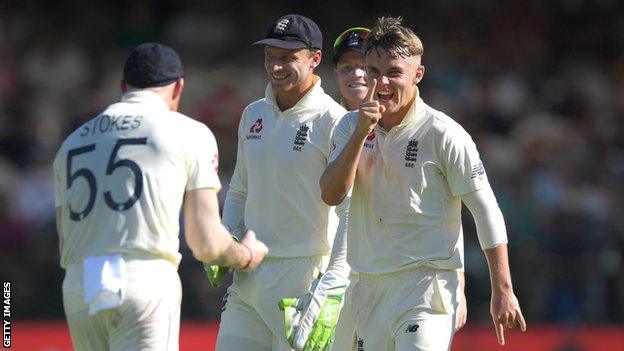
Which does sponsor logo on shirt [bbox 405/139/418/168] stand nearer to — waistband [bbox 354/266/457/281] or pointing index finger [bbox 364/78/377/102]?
pointing index finger [bbox 364/78/377/102]

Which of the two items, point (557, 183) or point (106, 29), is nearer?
point (557, 183)

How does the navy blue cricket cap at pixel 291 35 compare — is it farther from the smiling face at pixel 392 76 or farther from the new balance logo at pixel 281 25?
the smiling face at pixel 392 76

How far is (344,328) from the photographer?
7336 millimetres

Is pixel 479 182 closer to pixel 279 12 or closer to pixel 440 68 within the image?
pixel 440 68

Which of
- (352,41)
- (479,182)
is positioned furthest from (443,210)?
(352,41)

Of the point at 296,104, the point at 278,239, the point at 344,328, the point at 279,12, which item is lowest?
the point at 344,328

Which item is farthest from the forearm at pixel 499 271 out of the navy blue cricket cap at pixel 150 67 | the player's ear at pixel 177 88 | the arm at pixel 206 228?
the navy blue cricket cap at pixel 150 67

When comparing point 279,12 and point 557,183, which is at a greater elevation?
point 279,12

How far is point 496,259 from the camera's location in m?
6.49

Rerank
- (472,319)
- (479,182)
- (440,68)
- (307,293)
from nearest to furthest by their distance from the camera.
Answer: (479,182) < (307,293) < (472,319) < (440,68)

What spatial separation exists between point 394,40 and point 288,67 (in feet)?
3.04

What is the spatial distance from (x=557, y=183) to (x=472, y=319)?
248 cm

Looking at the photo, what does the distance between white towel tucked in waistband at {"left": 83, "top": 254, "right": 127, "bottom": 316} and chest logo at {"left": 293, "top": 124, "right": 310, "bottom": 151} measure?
1.83 m

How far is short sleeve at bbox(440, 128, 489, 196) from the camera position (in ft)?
21.3
